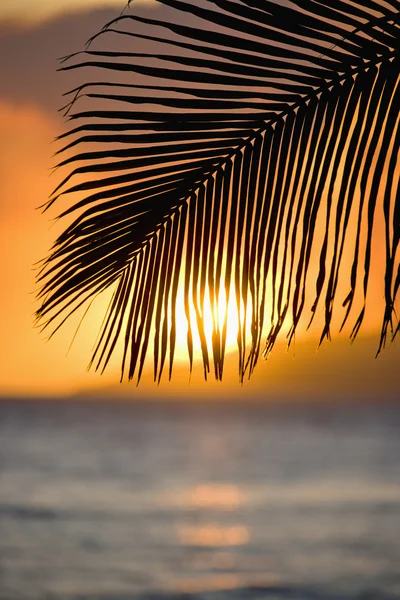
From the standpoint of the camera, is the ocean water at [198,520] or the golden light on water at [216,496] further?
the golden light on water at [216,496]

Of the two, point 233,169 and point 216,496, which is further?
point 216,496

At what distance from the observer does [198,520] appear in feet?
88.5

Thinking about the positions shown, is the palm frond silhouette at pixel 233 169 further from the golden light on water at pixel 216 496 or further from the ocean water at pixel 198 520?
the golden light on water at pixel 216 496

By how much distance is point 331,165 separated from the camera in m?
1.13

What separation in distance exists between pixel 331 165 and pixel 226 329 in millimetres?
231

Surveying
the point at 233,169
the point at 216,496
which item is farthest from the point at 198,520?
the point at 233,169

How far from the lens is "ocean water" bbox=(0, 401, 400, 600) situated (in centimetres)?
1939

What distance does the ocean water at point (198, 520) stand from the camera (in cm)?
1939

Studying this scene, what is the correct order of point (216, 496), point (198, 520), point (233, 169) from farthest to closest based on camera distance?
1. point (216, 496)
2. point (198, 520)
3. point (233, 169)

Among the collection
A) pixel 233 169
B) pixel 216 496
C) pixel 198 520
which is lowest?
pixel 198 520

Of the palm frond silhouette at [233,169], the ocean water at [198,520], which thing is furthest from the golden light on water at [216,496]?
the palm frond silhouette at [233,169]

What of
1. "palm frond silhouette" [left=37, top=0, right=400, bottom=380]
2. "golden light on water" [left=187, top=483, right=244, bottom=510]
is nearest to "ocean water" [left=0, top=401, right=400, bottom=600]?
"golden light on water" [left=187, top=483, right=244, bottom=510]

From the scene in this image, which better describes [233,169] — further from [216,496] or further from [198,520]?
[216,496]

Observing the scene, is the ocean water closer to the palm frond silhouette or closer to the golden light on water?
the golden light on water
